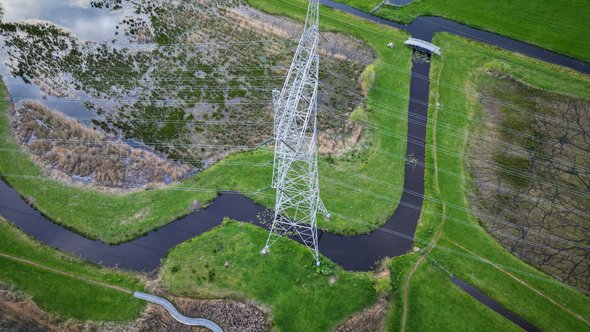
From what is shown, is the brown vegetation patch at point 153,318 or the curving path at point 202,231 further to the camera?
the curving path at point 202,231

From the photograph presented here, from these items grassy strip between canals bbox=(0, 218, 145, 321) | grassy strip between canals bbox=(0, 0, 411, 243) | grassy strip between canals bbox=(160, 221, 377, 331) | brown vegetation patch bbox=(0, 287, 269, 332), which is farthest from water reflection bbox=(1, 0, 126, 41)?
brown vegetation patch bbox=(0, 287, 269, 332)

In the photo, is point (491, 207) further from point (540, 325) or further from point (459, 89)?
point (459, 89)

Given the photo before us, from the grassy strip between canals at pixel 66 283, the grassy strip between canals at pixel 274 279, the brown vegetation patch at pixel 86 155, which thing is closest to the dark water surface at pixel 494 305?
the grassy strip between canals at pixel 274 279

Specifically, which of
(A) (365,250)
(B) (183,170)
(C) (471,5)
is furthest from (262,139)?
(C) (471,5)

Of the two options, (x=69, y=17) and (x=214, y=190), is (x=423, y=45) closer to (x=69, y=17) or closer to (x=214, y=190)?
(x=214, y=190)

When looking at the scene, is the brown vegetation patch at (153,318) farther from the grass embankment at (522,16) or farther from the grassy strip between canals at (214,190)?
the grass embankment at (522,16)

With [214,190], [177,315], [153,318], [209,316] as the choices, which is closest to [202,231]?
[214,190]
